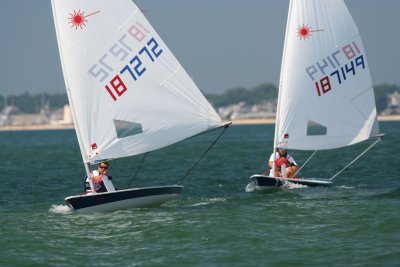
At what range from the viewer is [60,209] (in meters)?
21.4

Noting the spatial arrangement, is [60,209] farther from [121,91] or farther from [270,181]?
[270,181]

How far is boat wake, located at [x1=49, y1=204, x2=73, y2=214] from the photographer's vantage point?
68.0ft

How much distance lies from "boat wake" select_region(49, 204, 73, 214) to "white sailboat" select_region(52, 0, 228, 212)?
1.15 m

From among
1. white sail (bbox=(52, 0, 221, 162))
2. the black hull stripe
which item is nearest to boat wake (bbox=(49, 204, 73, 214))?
the black hull stripe

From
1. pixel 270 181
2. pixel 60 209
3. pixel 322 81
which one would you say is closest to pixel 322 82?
pixel 322 81

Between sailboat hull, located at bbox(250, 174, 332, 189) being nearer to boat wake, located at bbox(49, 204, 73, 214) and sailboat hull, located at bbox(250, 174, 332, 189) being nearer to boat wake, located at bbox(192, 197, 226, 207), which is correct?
boat wake, located at bbox(192, 197, 226, 207)

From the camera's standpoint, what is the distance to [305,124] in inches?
1005

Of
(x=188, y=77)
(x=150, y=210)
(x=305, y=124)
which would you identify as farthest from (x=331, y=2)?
(x=150, y=210)

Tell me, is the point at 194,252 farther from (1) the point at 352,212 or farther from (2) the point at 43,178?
(2) the point at 43,178

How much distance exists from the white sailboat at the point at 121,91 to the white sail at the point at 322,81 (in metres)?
5.60

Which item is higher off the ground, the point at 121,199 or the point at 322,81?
the point at 322,81

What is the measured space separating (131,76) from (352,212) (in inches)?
222

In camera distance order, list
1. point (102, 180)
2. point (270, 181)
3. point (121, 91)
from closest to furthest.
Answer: point (102, 180)
point (121, 91)
point (270, 181)

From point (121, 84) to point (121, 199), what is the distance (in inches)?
99.2
